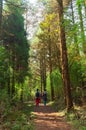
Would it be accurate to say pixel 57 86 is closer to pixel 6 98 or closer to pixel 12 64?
pixel 12 64

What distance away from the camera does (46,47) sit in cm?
3506

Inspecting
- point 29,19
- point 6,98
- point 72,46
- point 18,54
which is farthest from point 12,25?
point 6,98

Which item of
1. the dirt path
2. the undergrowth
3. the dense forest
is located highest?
the dense forest

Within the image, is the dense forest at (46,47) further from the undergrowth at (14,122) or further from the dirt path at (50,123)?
the dirt path at (50,123)

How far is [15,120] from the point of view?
12.0m

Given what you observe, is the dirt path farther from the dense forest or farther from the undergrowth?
the dense forest

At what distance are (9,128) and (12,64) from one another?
54.8 feet

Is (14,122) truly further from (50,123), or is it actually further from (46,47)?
(46,47)

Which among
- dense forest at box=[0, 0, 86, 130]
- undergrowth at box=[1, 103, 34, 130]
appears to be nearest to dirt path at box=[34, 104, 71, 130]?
undergrowth at box=[1, 103, 34, 130]

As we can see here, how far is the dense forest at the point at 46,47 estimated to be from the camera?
56.2 feet

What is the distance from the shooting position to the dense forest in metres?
17.1

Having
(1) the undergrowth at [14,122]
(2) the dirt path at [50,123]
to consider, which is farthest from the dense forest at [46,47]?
(2) the dirt path at [50,123]

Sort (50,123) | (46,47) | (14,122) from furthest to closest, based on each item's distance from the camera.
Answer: (46,47) < (50,123) < (14,122)

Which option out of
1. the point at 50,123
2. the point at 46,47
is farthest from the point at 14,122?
the point at 46,47
